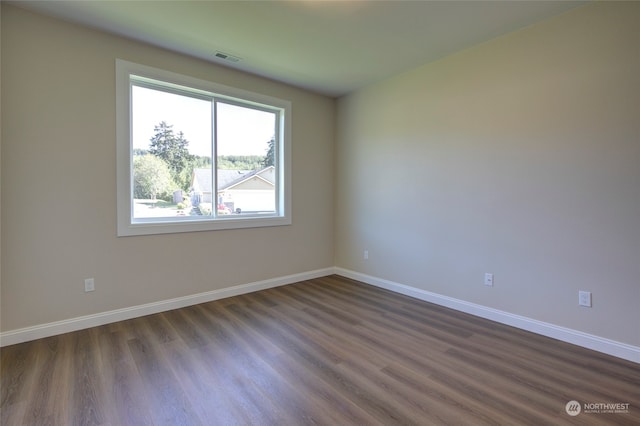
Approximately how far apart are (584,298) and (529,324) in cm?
49

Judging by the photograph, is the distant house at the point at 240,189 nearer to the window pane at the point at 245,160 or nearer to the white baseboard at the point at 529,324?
the window pane at the point at 245,160

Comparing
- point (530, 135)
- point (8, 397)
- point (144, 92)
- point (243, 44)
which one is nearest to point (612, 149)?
point (530, 135)

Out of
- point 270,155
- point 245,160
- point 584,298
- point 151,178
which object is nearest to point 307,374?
point 584,298

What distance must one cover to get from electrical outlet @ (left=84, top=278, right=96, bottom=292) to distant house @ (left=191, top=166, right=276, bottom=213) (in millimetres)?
1202

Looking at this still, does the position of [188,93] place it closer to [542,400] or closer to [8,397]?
[8,397]

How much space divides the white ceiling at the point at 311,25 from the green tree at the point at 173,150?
837 mm

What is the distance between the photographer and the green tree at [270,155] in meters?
4.12

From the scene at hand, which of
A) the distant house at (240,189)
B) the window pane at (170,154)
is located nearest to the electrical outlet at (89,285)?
the window pane at (170,154)

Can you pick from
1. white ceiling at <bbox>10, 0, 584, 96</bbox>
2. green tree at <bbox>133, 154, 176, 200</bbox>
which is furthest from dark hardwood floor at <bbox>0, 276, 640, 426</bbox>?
white ceiling at <bbox>10, 0, 584, 96</bbox>

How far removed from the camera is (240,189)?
3885 mm

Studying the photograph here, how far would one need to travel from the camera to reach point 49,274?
103 inches

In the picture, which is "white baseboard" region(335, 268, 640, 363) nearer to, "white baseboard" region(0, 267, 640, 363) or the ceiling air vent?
"white baseboard" region(0, 267, 640, 363)

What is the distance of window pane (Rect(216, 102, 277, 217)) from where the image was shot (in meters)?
3.70

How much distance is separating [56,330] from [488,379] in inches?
135
